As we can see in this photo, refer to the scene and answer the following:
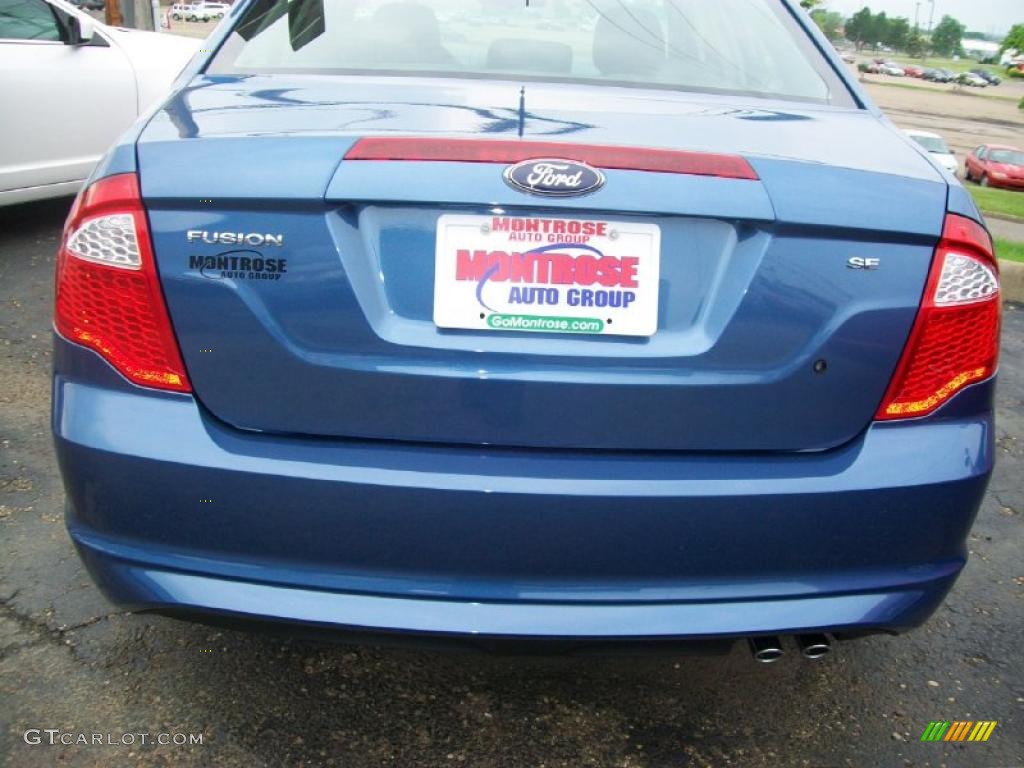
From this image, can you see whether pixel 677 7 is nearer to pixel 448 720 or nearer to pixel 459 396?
pixel 459 396

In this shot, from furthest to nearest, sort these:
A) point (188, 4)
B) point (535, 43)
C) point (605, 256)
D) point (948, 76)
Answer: point (948, 76) → point (188, 4) → point (535, 43) → point (605, 256)

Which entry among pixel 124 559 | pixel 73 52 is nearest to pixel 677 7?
pixel 124 559

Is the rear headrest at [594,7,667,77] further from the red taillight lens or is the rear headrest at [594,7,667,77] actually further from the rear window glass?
the red taillight lens

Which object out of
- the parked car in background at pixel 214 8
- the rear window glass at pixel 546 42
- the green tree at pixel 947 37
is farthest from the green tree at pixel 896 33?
the rear window glass at pixel 546 42

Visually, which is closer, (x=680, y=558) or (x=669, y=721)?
(x=680, y=558)

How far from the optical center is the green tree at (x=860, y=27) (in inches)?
5477

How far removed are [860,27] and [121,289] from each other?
6080 inches

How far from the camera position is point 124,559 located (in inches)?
75.5

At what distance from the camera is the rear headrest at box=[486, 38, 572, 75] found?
2.66 meters

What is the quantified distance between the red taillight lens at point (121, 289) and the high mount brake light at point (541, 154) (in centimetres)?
41

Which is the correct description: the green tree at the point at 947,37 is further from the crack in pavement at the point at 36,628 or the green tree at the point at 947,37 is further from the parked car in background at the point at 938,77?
the crack in pavement at the point at 36,628

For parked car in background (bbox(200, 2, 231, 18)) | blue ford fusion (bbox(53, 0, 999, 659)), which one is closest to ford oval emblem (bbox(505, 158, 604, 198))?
blue ford fusion (bbox(53, 0, 999, 659))

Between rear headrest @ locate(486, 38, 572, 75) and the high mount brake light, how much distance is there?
2.80ft

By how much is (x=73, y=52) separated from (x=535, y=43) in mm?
4523
